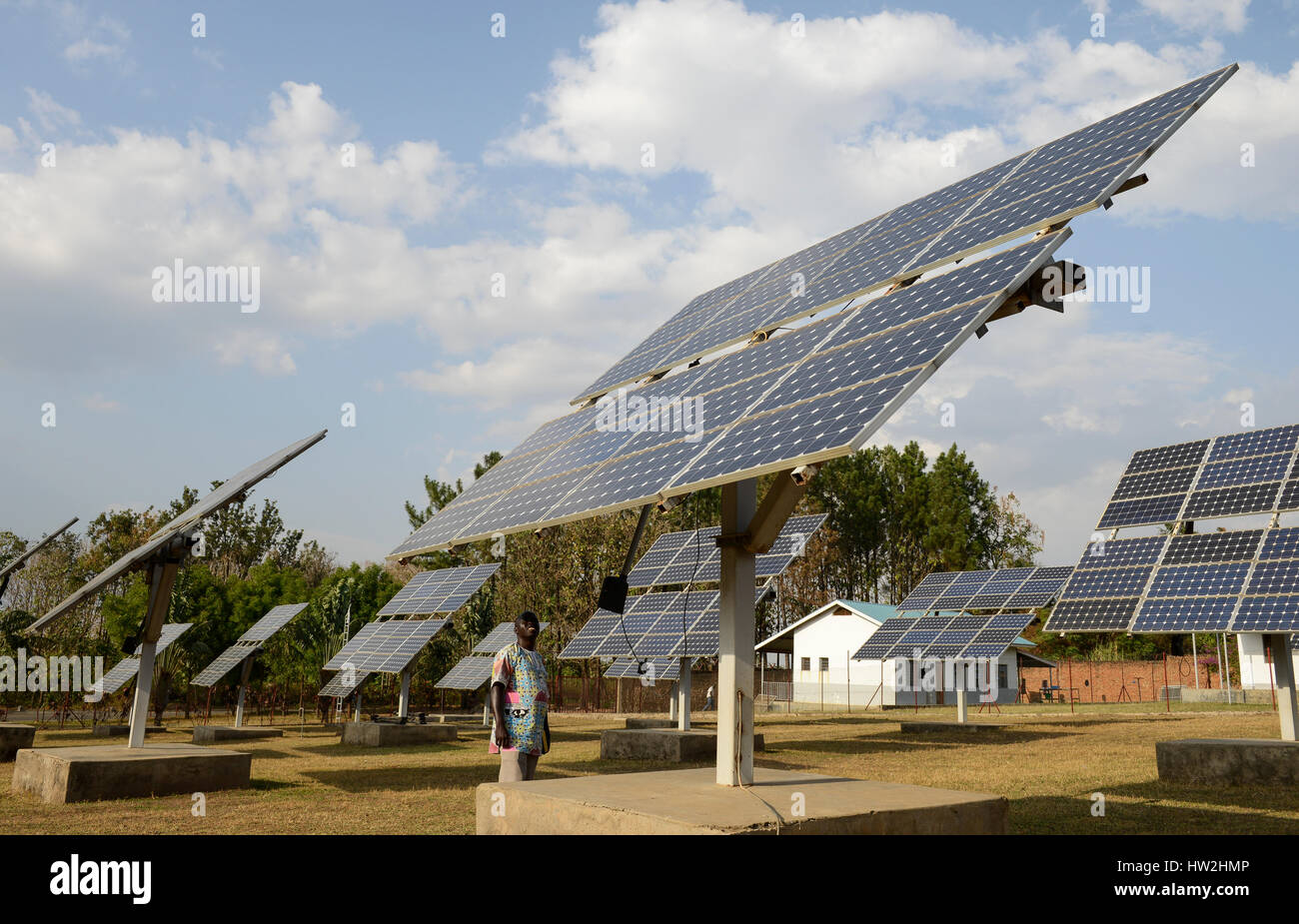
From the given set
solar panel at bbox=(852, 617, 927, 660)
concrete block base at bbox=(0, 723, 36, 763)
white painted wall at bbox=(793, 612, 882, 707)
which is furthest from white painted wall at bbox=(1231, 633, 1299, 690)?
concrete block base at bbox=(0, 723, 36, 763)

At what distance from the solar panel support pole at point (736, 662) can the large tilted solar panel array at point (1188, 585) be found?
405 inches

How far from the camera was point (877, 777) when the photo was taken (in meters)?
16.2

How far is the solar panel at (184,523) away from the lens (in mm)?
14484

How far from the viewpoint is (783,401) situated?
27.8ft

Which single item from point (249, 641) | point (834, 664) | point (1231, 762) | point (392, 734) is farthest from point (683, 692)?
point (834, 664)

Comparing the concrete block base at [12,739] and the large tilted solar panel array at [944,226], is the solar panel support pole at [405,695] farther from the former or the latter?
the large tilted solar panel array at [944,226]

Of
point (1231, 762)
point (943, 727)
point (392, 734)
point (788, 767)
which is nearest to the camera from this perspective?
point (1231, 762)

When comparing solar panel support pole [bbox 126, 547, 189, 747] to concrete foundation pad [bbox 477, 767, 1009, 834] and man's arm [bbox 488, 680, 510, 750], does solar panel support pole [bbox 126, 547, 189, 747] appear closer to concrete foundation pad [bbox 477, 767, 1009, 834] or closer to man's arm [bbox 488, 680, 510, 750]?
man's arm [bbox 488, 680, 510, 750]

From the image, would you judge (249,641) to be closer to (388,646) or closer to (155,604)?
(388,646)

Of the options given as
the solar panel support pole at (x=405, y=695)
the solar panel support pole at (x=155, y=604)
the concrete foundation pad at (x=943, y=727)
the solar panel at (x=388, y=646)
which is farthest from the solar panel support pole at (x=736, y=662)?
the concrete foundation pad at (x=943, y=727)

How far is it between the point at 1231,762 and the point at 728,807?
1054 centimetres

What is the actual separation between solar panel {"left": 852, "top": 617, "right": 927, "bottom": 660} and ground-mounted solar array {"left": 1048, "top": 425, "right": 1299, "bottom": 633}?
1531 centimetres

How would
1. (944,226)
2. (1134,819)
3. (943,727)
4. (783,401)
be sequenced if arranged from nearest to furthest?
(783,401) < (1134,819) < (944,226) < (943,727)
